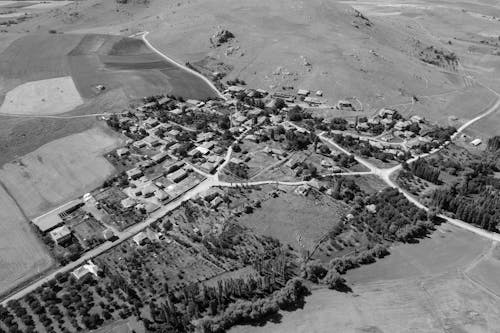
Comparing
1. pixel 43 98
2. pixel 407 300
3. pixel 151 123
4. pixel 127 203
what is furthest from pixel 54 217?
pixel 407 300

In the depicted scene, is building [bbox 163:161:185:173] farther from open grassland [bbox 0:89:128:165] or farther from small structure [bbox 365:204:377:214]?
small structure [bbox 365:204:377:214]

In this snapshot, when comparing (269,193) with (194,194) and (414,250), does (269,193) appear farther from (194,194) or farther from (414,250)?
(414,250)

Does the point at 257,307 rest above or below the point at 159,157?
below

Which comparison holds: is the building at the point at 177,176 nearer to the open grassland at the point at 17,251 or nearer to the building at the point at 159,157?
the building at the point at 159,157

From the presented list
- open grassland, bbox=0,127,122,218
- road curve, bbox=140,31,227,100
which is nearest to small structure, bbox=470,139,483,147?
road curve, bbox=140,31,227,100

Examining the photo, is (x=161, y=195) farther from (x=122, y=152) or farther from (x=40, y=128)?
(x=40, y=128)

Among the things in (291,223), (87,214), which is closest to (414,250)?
(291,223)
